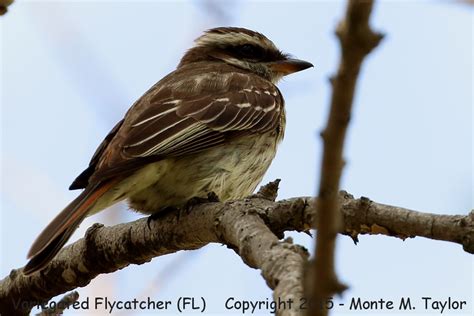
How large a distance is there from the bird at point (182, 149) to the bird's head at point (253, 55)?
47 cm

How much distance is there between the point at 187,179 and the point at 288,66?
100 inches

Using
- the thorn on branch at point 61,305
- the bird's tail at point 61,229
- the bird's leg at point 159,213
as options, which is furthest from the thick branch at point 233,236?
the thorn on branch at point 61,305

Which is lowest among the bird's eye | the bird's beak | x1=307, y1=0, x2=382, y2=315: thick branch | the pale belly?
x1=307, y1=0, x2=382, y2=315: thick branch

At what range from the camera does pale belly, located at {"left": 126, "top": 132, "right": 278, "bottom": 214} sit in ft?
17.3

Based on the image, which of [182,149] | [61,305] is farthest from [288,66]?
[61,305]

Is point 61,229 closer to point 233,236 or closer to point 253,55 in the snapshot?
point 233,236

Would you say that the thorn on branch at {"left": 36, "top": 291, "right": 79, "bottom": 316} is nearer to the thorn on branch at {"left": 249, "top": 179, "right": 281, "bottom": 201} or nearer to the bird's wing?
the bird's wing

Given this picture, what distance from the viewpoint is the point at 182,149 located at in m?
5.30

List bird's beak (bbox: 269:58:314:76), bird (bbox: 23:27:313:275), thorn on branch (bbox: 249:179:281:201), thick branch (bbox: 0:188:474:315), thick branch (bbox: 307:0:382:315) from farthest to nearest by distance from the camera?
bird's beak (bbox: 269:58:314:76), bird (bbox: 23:27:313:275), thorn on branch (bbox: 249:179:281:201), thick branch (bbox: 0:188:474:315), thick branch (bbox: 307:0:382:315)

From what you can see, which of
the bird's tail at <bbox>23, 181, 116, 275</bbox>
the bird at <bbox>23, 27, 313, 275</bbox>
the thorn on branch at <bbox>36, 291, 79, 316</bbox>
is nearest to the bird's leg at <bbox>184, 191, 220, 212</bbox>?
the bird at <bbox>23, 27, 313, 275</bbox>

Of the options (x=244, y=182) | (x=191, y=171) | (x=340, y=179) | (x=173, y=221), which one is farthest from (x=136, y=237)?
(x=340, y=179)

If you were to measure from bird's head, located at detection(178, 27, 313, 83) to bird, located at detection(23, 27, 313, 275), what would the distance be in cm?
47

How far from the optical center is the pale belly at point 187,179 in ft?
17.3

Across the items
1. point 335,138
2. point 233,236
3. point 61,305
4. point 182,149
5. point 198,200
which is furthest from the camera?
point 182,149
